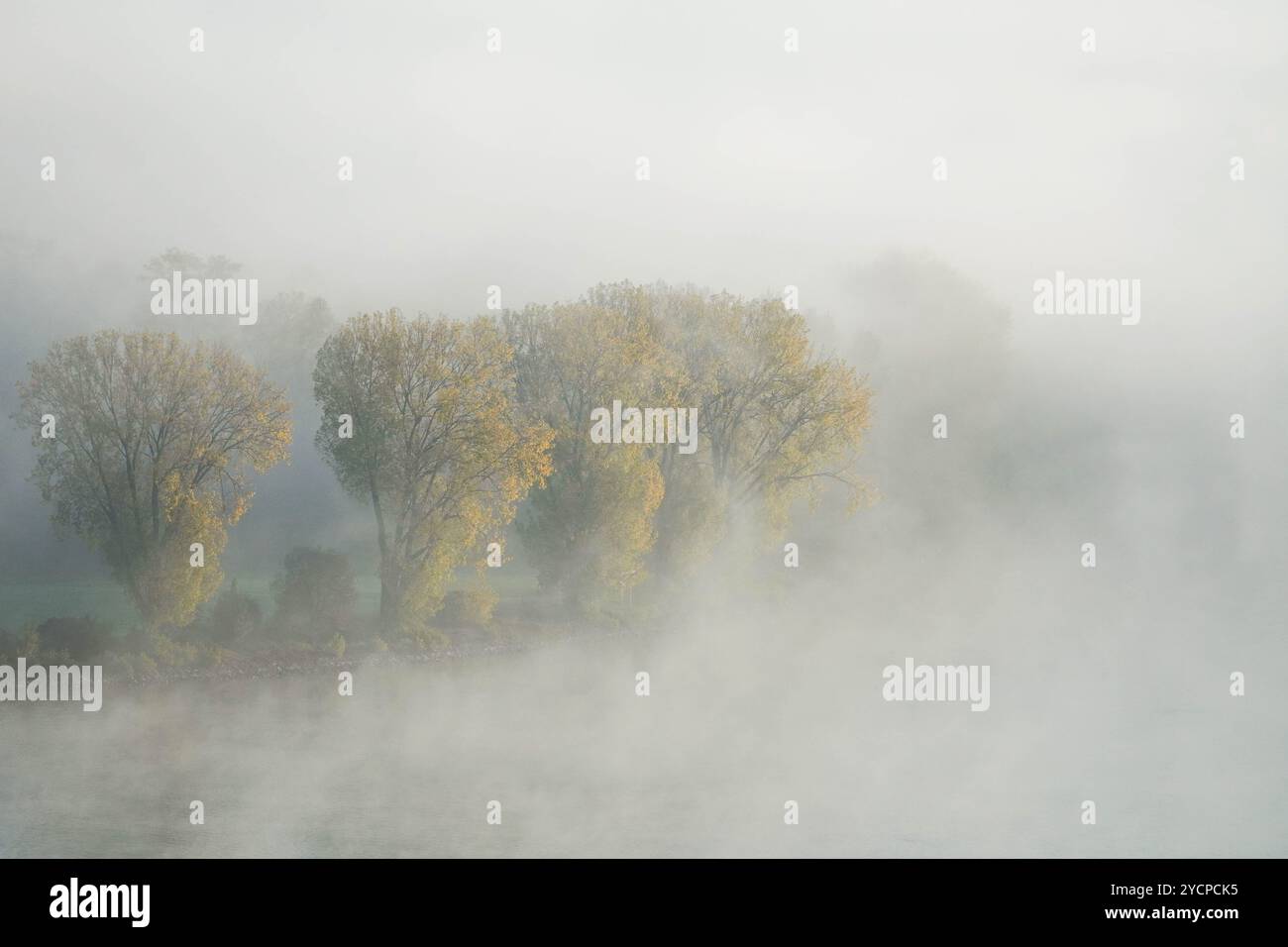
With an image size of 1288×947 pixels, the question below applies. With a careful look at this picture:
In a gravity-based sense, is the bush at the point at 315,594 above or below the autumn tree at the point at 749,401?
below

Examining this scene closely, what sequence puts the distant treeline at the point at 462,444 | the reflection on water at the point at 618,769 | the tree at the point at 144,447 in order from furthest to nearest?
the distant treeline at the point at 462,444 → the tree at the point at 144,447 → the reflection on water at the point at 618,769

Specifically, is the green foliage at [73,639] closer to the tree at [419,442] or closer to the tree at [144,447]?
the tree at [144,447]

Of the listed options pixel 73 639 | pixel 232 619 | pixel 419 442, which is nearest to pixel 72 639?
pixel 73 639

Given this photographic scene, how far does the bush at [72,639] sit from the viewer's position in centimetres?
4041

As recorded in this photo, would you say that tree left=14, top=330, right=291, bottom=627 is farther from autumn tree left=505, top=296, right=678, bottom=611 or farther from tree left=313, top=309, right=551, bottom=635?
autumn tree left=505, top=296, right=678, bottom=611

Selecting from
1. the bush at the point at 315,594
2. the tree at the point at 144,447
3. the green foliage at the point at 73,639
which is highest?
the tree at the point at 144,447

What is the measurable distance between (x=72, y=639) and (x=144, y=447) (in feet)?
21.1

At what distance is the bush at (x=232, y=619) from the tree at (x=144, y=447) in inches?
39.6

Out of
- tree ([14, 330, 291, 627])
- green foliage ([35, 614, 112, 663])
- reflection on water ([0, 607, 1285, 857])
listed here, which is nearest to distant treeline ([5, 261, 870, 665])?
tree ([14, 330, 291, 627])

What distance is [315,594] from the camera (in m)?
46.1

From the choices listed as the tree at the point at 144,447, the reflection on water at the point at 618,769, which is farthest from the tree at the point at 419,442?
the tree at the point at 144,447

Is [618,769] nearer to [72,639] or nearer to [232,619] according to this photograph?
[232,619]

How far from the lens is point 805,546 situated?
7206 centimetres
